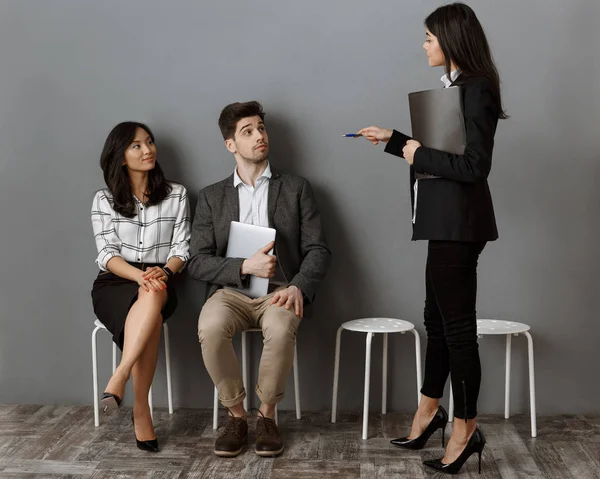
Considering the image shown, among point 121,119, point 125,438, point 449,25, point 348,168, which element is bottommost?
point 125,438

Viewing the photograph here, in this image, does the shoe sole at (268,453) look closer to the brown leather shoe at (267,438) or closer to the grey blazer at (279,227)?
the brown leather shoe at (267,438)

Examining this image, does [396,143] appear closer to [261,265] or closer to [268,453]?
[261,265]

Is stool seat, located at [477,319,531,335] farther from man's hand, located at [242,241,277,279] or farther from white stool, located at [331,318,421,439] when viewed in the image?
man's hand, located at [242,241,277,279]

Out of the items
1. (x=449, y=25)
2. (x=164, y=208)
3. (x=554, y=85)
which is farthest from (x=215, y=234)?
(x=554, y=85)

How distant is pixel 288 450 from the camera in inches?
111

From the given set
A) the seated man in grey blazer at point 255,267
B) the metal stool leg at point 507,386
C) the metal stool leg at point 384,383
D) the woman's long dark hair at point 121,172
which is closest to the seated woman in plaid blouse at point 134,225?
the woman's long dark hair at point 121,172

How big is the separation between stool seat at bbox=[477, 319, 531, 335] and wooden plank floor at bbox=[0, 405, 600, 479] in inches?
15.5

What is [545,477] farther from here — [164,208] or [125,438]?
[164,208]

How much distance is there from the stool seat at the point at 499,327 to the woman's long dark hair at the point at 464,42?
938 millimetres

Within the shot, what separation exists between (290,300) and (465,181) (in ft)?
2.71

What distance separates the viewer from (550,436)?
293cm

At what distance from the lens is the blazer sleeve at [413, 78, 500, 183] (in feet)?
7.70

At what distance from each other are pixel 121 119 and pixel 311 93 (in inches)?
31.1

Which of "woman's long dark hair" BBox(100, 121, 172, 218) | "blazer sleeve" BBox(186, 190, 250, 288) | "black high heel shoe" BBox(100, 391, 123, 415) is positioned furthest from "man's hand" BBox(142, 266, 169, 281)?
"black high heel shoe" BBox(100, 391, 123, 415)
